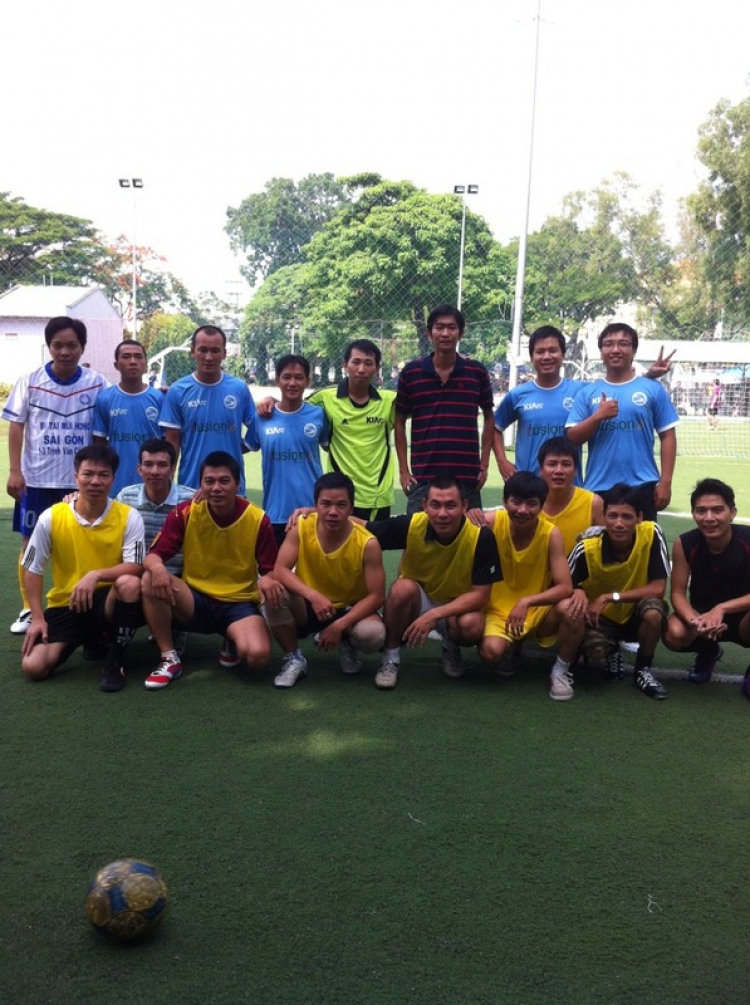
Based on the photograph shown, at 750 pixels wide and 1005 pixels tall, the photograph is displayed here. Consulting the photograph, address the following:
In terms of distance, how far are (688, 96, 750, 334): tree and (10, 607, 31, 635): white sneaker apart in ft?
51.0

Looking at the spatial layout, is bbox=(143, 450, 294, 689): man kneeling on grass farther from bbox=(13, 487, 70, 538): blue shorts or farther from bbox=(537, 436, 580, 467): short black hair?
bbox=(537, 436, 580, 467): short black hair

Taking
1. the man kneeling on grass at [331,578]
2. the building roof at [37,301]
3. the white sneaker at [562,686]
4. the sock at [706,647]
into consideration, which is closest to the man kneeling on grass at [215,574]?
the man kneeling on grass at [331,578]

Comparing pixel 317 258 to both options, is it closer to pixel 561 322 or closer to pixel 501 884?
pixel 561 322

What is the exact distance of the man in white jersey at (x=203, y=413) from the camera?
486 centimetres

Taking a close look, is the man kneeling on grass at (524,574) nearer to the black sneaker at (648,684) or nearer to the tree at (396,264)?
the black sneaker at (648,684)

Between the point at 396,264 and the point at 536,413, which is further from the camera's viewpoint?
the point at 396,264

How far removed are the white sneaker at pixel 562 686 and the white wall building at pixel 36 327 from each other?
791 inches

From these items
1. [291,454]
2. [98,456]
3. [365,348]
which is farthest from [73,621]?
[365,348]

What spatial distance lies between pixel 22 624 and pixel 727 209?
19.0m

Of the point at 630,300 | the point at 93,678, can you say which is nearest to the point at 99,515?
the point at 93,678

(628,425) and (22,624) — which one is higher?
(628,425)

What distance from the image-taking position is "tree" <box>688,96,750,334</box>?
1734cm

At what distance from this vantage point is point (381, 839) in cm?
275

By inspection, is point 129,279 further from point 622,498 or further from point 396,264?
point 622,498
